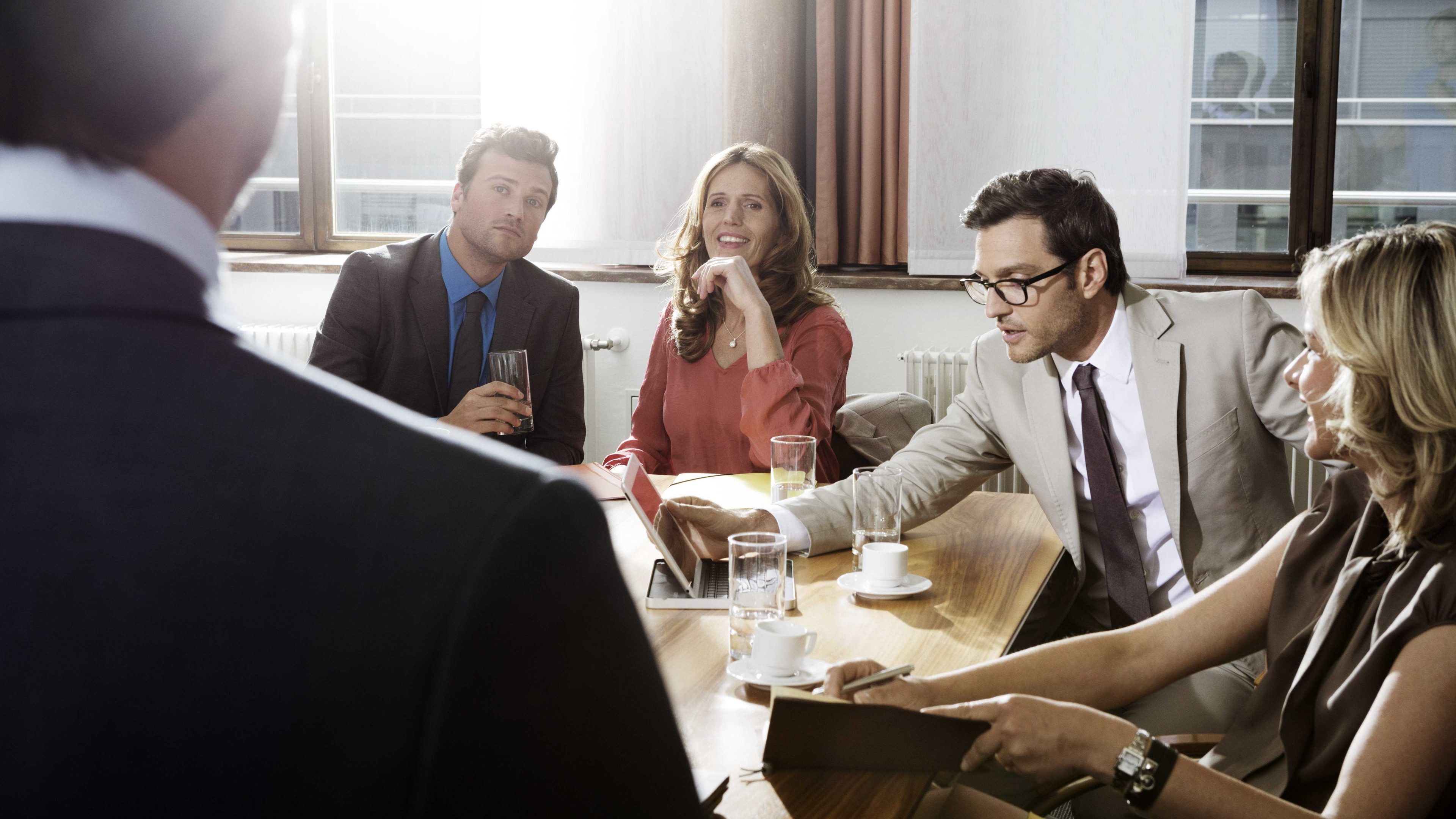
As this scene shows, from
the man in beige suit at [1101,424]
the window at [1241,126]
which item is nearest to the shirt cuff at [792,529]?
the man in beige suit at [1101,424]

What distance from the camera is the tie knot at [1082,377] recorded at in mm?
2277

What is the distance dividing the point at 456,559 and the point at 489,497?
23 mm

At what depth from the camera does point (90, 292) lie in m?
0.37

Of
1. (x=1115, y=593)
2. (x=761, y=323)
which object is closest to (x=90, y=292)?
(x=1115, y=593)

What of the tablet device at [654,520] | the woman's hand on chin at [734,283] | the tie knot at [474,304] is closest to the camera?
the tablet device at [654,520]

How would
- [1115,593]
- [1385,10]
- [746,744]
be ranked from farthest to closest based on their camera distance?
[1385,10] → [1115,593] → [746,744]

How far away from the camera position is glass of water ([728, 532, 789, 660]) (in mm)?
1445

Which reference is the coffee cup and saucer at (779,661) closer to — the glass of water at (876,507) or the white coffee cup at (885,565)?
the white coffee cup at (885,565)

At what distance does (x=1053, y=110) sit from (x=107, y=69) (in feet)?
11.7

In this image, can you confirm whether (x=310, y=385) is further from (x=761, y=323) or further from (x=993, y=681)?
(x=761, y=323)

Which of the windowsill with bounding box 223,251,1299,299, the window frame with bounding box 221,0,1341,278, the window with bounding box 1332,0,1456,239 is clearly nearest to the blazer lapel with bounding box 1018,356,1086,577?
the windowsill with bounding box 223,251,1299,299

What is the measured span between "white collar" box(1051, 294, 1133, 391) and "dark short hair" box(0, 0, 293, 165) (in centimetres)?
210

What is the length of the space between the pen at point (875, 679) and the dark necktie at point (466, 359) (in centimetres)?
195

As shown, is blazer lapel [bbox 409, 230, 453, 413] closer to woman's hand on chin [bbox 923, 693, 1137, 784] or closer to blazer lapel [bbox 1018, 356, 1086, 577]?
blazer lapel [bbox 1018, 356, 1086, 577]
